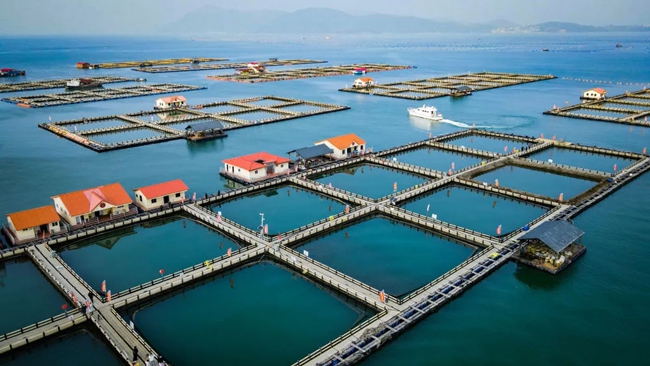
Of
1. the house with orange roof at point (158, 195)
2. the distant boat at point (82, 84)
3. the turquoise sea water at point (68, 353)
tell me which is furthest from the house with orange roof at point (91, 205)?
the distant boat at point (82, 84)

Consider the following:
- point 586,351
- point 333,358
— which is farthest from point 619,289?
point 333,358

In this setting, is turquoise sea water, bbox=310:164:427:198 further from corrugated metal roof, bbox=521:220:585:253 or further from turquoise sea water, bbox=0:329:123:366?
turquoise sea water, bbox=0:329:123:366

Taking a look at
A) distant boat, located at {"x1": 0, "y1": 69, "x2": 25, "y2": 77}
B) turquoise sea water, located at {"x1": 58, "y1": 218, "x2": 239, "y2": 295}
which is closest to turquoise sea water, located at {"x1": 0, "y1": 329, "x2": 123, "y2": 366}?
turquoise sea water, located at {"x1": 58, "y1": 218, "x2": 239, "y2": 295}

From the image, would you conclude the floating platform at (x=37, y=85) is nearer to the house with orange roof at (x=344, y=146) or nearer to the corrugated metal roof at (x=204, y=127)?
the corrugated metal roof at (x=204, y=127)

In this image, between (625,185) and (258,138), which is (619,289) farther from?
(258,138)

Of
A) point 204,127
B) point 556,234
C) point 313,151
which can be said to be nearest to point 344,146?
point 313,151

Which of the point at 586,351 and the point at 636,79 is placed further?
the point at 636,79
